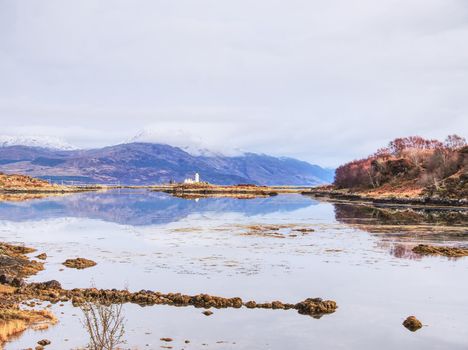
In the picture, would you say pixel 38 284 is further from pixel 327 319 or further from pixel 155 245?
pixel 155 245

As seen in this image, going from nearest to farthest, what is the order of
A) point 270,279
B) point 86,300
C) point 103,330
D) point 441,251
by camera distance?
point 103,330, point 86,300, point 270,279, point 441,251

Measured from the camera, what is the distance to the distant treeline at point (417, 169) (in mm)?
109625

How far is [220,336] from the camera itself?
784 inches

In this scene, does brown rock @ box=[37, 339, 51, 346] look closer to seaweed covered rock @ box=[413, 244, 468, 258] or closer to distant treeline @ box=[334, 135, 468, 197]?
seaweed covered rock @ box=[413, 244, 468, 258]

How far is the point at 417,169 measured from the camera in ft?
452

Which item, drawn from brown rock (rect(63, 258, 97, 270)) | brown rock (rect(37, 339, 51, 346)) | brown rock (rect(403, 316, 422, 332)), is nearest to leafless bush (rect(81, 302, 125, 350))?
brown rock (rect(37, 339, 51, 346))

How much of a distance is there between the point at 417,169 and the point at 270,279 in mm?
116261

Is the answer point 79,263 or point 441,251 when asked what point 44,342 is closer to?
point 79,263

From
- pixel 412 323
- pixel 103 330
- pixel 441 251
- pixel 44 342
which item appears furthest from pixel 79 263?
pixel 441 251

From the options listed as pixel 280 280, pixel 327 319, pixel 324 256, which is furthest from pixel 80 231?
pixel 327 319

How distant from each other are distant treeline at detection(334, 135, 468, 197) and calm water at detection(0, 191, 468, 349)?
5267 cm

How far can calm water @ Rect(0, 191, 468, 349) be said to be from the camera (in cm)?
2002

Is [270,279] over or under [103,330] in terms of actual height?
under

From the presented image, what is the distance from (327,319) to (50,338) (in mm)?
10791
